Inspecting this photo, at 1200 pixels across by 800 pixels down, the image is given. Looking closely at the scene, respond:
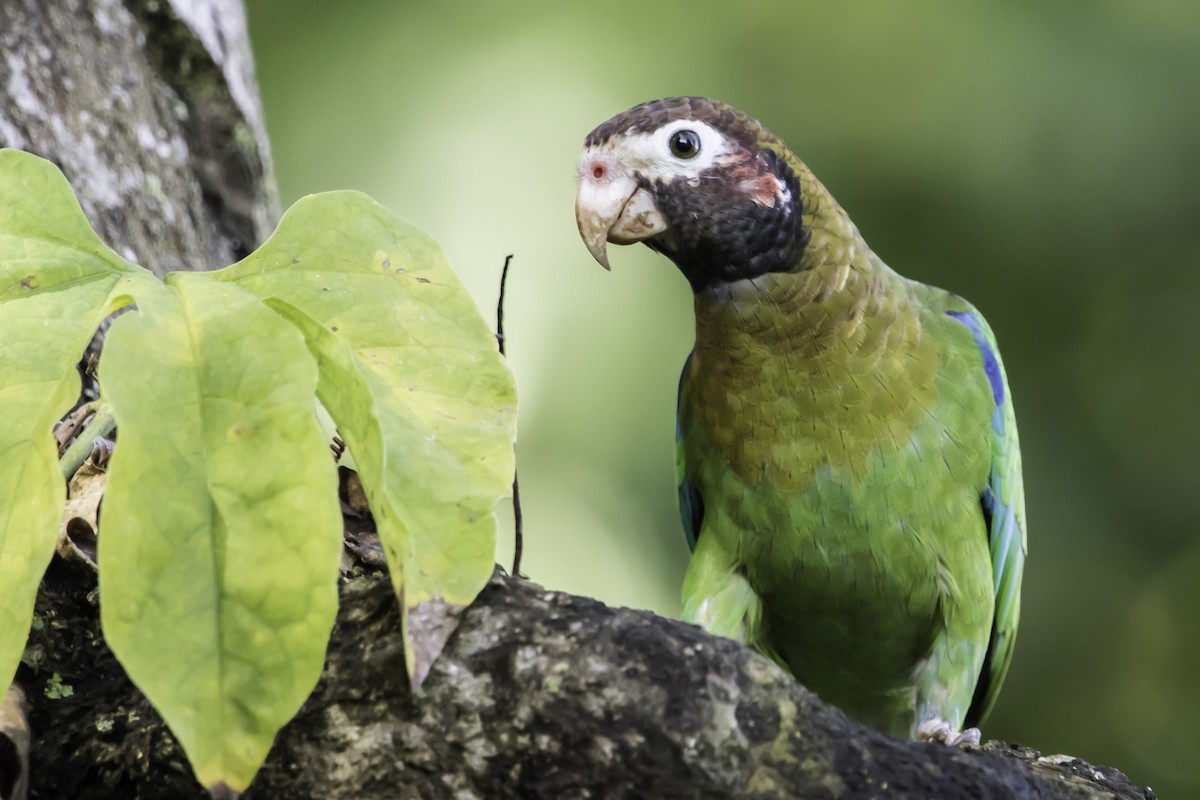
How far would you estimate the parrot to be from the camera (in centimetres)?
282

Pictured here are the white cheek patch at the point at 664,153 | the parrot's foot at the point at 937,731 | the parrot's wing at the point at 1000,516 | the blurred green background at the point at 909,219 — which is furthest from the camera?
the blurred green background at the point at 909,219

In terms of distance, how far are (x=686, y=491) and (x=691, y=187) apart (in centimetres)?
106

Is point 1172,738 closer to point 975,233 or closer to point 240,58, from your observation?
point 975,233

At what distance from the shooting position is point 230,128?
11.5 ft

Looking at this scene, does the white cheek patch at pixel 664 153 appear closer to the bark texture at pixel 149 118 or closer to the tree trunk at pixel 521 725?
the bark texture at pixel 149 118

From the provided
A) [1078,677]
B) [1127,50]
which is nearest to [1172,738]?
[1078,677]

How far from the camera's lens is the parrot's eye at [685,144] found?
2.78 metres

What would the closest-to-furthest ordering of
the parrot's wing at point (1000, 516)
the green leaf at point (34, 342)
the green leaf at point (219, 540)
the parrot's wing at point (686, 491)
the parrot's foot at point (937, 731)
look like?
the green leaf at point (219, 540) → the green leaf at point (34, 342) → the parrot's foot at point (937, 731) → the parrot's wing at point (1000, 516) → the parrot's wing at point (686, 491)

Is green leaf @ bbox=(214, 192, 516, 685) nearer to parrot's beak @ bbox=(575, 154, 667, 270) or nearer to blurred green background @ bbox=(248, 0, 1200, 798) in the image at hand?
parrot's beak @ bbox=(575, 154, 667, 270)

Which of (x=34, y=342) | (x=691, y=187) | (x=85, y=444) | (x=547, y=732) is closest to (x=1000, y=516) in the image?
(x=691, y=187)

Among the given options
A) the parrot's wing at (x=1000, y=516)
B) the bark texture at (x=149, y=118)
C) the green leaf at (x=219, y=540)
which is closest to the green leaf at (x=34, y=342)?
the green leaf at (x=219, y=540)

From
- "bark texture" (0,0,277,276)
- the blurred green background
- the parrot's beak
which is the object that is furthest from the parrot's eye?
the blurred green background

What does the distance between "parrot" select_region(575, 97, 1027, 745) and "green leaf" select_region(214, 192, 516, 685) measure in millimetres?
1223

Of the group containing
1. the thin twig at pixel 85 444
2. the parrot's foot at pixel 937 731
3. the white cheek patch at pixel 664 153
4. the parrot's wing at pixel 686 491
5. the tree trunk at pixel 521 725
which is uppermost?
the white cheek patch at pixel 664 153
